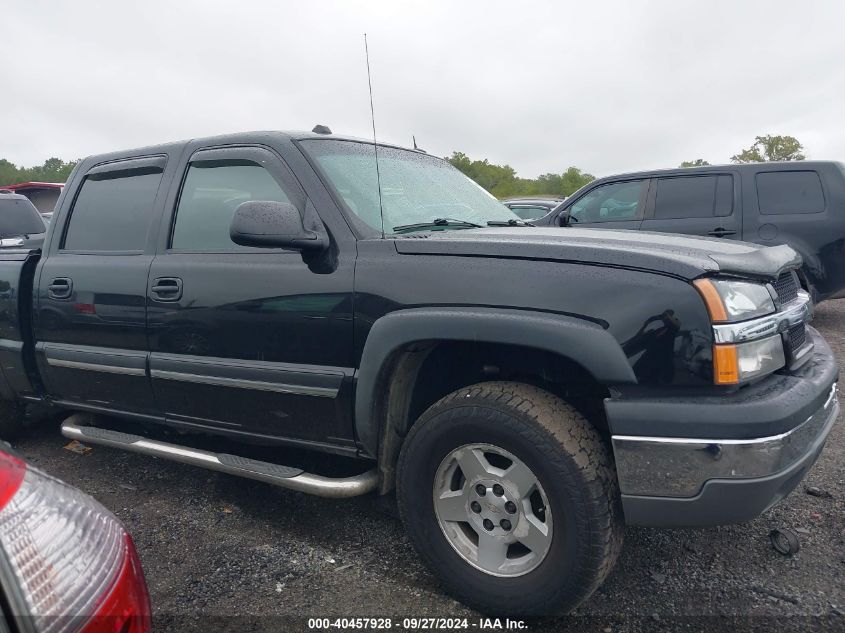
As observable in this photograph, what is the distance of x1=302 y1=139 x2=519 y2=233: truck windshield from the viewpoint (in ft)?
8.67

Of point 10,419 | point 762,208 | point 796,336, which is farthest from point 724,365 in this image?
point 762,208

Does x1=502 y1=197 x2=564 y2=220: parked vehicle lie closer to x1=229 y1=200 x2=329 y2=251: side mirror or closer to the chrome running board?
the chrome running board

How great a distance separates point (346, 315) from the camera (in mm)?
2363

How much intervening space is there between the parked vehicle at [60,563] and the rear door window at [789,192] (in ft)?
21.3

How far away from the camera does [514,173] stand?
4834cm

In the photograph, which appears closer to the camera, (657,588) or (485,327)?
(485,327)

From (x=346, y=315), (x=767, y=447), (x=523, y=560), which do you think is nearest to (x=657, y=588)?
(x=523, y=560)

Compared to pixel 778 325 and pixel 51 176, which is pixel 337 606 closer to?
pixel 778 325

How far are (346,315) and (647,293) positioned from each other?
1.12 m

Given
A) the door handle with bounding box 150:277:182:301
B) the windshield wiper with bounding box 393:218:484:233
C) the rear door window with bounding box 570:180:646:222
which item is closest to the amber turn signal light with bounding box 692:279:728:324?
the windshield wiper with bounding box 393:218:484:233

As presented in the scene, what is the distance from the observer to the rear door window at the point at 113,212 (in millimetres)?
3131

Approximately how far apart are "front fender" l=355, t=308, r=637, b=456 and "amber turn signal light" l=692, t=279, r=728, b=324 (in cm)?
29

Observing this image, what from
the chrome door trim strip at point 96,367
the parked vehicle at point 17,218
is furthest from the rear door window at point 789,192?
the parked vehicle at point 17,218

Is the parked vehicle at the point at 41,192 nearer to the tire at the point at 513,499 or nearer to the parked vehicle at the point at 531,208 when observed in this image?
the parked vehicle at the point at 531,208
